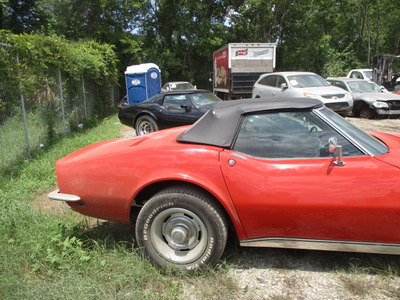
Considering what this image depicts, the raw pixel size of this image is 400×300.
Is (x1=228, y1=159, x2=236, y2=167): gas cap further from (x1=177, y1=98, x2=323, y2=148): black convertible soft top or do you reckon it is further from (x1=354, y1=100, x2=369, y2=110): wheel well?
(x1=354, y1=100, x2=369, y2=110): wheel well

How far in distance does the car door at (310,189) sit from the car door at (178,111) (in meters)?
5.18

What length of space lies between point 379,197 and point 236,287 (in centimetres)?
127

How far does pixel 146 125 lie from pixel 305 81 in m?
6.39

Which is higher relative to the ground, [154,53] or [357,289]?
[154,53]

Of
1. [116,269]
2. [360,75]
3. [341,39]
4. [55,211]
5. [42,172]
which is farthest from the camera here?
[341,39]

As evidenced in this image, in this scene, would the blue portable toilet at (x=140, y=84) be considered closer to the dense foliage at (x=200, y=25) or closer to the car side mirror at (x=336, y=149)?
the dense foliage at (x=200, y=25)

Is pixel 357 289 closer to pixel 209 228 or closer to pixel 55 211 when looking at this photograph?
pixel 209 228

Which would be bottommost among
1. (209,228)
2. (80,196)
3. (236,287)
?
(236,287)

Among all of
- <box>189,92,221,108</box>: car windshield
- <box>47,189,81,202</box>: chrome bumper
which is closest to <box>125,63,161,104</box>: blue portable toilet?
<box>189,92,221,108</box>: car windshield

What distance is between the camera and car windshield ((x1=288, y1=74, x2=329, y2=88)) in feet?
36.8

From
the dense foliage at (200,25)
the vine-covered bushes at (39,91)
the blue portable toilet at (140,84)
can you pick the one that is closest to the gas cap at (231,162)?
the vine-covered bushes at (39,91)

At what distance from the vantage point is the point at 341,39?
3353 cm

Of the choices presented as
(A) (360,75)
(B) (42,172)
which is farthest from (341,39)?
(B) (42,172)

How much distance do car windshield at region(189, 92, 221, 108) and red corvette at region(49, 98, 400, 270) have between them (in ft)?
16.8
